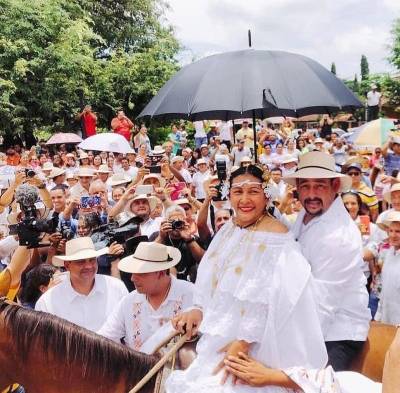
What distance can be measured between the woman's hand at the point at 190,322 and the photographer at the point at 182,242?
2.16m

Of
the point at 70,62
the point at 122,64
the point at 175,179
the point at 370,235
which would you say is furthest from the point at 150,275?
the point at 122,64

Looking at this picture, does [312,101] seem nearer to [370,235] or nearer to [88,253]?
[88,253]

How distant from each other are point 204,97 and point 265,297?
67.8 inches

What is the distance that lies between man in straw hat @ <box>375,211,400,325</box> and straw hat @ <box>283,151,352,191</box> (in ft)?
5.34

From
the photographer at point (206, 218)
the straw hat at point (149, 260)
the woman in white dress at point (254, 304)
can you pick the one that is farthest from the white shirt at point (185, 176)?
the woman in white dress at point (254, 304)

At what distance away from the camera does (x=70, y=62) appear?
19062 mm

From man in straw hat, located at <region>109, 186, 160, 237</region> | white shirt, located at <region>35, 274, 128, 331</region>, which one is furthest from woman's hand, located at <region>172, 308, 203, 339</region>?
man in straw hat, located at <region>109, 186, 160, 237</region>

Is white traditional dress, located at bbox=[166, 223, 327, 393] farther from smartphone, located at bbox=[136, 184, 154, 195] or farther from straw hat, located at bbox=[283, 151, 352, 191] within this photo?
smartphone, located at bbox=[136, 184, 154, 195]

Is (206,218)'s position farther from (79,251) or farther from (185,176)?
(185,176)

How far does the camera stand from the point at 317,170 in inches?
140

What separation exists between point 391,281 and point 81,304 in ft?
9.27

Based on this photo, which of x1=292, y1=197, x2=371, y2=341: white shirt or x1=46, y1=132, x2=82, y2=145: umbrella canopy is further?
x1=46, y1=132, x2=82, y2=145: umbrella canopy

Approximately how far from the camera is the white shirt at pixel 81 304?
4348 mm

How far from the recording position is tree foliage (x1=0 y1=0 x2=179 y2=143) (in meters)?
17.9
